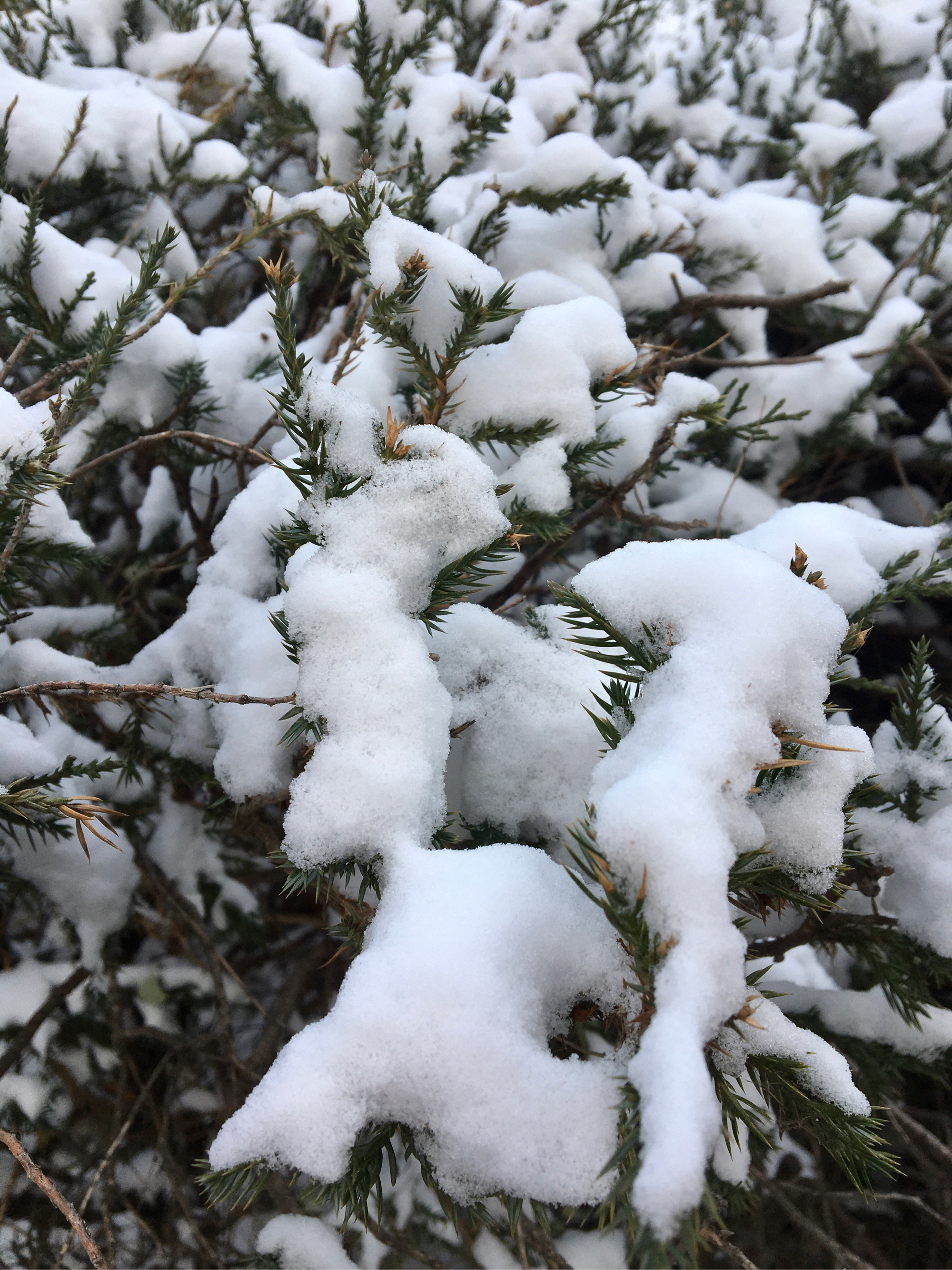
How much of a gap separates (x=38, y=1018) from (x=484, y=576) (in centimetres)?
122

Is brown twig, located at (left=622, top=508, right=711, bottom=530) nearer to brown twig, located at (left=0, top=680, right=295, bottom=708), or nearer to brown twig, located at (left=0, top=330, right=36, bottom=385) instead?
brown twig, located at (left=0, top=680, right=295, bottom=708)

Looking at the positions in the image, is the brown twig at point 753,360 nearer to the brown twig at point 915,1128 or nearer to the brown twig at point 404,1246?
the brown twig at point 915,1128

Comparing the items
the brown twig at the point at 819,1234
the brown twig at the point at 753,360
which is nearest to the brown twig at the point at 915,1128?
the brown twig at the point at 819,1234

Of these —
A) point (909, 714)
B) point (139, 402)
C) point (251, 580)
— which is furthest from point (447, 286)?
point (909, 714)

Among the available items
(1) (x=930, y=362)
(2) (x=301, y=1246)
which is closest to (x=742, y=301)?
(1) (x=930, y=362)

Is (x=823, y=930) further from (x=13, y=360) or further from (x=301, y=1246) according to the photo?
(x=13, y=360)

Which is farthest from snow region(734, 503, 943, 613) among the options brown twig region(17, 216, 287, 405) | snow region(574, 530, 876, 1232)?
brown twig region(17, 216, 287, 405)

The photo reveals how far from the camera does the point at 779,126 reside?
2.08m

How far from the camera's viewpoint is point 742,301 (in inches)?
58.9

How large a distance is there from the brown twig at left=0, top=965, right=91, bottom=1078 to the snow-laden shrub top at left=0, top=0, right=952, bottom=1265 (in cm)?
6

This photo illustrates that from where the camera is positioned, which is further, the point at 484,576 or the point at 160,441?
the point at 160,441

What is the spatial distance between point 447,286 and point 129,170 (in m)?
1.09

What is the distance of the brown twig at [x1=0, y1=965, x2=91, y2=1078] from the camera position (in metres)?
1.23

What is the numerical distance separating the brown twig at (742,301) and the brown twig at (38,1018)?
1.84 meters
